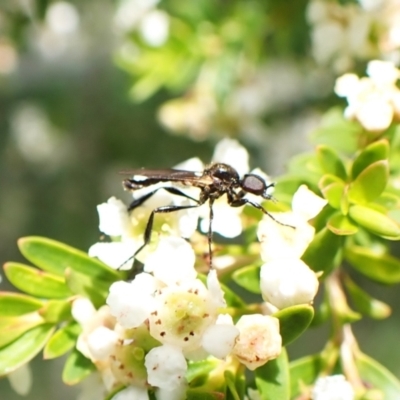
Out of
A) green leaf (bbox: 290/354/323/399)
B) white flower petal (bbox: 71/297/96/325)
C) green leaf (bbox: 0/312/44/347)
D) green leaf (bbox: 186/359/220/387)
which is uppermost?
white flower petal (bbox: 71/297/96/325)

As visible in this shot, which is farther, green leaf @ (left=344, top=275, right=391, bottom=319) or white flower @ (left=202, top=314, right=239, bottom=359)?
green leaf @ (left=344, top=275, right=391, bottom=319)

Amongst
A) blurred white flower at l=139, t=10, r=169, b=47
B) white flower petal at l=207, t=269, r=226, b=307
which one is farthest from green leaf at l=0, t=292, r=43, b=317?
blurred white flower at l=139, t=10, r=169, b=47

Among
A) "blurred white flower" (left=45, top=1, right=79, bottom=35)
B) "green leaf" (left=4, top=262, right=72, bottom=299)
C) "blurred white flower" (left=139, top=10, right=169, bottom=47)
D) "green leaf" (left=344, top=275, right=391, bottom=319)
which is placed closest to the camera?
"green leaf" (left=4, top=262, right=72, bottom=299)

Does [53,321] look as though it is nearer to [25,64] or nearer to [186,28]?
[186,28]

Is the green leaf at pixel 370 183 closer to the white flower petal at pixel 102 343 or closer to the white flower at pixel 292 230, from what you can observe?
the white flower at pixel 292 230

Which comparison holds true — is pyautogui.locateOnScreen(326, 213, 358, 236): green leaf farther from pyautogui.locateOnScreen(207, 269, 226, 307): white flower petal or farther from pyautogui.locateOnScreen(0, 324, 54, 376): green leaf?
pyautogui.locateOnScreen(0, 324, 54, 376): green leaf

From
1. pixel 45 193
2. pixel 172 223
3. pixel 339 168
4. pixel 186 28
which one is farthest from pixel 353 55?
pixel 45 193

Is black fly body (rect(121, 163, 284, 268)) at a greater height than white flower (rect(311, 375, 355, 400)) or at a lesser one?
greater

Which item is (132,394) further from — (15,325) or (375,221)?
(375,221)
